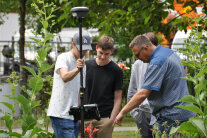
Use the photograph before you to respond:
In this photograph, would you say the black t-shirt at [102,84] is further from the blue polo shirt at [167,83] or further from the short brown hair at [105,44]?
the blue polo shirt at [167,83]

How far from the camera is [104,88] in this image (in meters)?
5.23

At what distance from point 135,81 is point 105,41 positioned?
111 cm

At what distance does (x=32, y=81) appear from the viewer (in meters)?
3.22

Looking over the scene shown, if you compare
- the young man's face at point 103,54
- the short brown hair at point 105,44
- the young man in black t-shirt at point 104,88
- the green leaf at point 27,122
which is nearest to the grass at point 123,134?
the young man in black t-shirt at point 104,88

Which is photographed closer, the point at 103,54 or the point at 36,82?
the point at 36,82

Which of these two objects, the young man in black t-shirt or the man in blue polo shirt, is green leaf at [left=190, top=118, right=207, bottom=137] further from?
the young man in black t-shirt

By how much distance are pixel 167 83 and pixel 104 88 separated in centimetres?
93

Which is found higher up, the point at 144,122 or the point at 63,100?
the point at 63,100

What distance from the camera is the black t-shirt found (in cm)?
523

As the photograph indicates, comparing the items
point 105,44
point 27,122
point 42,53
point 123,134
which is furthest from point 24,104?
point 123,134

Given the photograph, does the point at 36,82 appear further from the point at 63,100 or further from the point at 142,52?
the point at 142,52

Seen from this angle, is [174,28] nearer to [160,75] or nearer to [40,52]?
[160,75]

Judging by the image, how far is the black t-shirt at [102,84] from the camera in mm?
5227

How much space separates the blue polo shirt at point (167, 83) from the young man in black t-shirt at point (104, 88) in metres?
0.75
